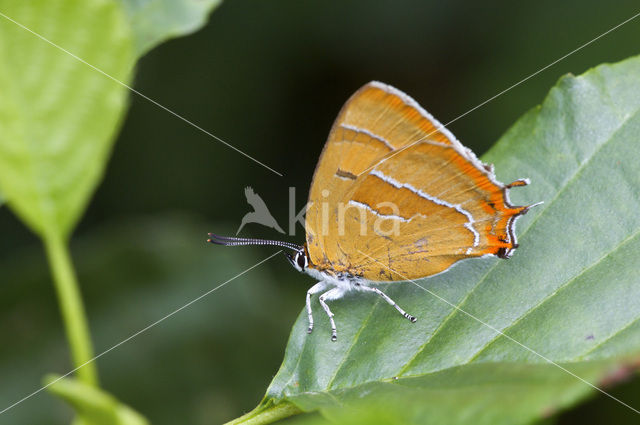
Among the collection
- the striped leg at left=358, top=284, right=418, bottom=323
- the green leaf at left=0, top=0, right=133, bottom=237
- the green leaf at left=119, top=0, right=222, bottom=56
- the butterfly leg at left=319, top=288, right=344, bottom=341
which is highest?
the green leaf at left=119, top=0, right=222, bottom=56

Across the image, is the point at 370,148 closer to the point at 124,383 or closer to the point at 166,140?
the point at 124,383

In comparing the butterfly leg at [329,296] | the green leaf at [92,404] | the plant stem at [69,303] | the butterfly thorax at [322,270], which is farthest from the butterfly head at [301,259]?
the green leaf at [92,404]

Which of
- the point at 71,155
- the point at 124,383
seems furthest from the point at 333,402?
the point at 124,383

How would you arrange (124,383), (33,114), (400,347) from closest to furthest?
1. (33,114)
2. (400,347)
3. (124,383)

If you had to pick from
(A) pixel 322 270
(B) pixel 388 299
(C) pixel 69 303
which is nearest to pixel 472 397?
(B) pixel 388 299

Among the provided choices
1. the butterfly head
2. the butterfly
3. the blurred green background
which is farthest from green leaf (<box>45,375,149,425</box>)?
the blurred green background

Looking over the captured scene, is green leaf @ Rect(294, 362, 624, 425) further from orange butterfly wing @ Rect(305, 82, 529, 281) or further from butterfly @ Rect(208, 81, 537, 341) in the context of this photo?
orange butterfly wing @ Rect(305, 82, 529, 281)
